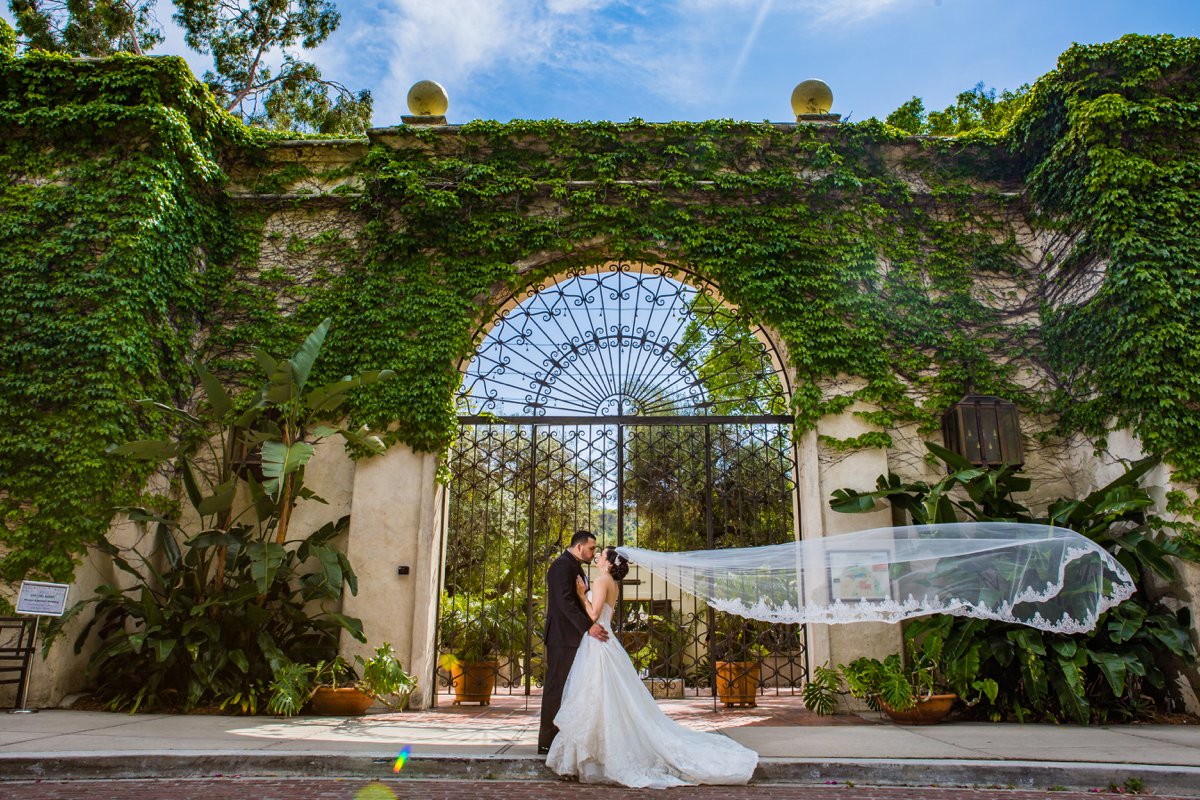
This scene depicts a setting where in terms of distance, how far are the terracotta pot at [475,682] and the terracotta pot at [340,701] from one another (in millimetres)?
1234

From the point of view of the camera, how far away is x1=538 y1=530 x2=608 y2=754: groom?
5.11 metres

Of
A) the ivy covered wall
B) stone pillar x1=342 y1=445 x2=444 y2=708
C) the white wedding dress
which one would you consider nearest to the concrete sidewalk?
the white wedding dress

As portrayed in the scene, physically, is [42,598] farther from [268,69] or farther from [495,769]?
[268,69]

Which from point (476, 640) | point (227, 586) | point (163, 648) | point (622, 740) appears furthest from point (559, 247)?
point (622, 740)

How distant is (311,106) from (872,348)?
1484 cm

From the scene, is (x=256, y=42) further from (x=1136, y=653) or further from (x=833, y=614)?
(x=1136, y=653)

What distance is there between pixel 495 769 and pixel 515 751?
0.41 metres

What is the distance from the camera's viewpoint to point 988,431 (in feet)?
26.5

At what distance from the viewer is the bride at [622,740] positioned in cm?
461

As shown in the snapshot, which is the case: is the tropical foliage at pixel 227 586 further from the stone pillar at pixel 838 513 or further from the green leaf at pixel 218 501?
the stone pillar at pixel 838 513

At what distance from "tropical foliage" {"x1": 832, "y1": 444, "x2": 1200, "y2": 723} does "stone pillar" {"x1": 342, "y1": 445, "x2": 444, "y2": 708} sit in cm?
473

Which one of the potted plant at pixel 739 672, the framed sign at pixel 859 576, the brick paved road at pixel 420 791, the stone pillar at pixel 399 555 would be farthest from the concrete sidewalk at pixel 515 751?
the potted plant at pixel 739 672

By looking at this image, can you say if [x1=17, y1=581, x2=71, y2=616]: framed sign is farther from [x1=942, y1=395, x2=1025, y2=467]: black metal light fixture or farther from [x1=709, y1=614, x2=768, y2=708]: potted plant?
[x1=942, y1=395, x2=1025, y2=467]: black metal light fixture

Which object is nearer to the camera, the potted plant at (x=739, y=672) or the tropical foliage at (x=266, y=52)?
the potted plant at (x=739, y=672)
